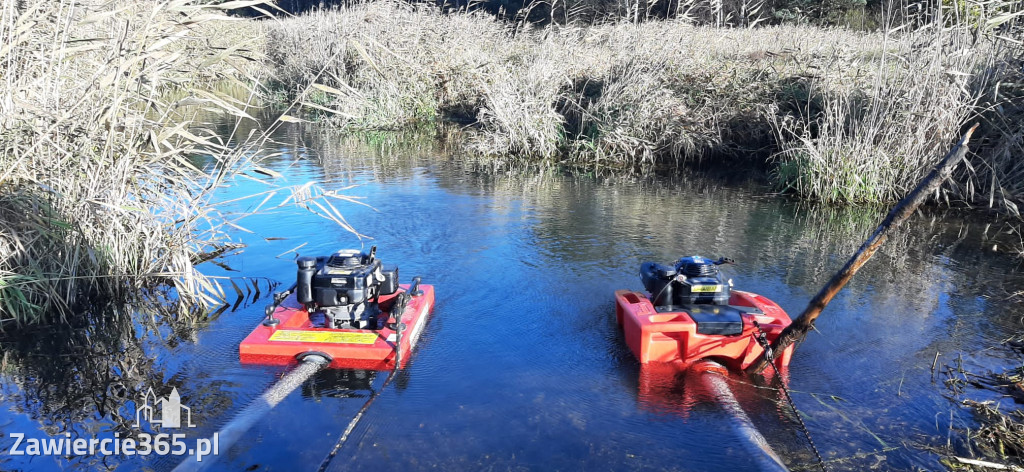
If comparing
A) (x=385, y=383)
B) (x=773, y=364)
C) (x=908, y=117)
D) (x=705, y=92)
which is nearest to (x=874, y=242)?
(x=773, y=364)

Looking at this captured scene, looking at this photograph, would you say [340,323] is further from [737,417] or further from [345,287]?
[737,417]

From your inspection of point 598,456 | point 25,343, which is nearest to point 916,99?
point 598,456

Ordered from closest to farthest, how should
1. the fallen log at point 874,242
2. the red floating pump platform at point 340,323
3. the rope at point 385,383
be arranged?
the fallen log at point 874,242, the rope at point 385,383, the red floating pump platform at point 340,323

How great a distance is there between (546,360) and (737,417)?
140 centimetres

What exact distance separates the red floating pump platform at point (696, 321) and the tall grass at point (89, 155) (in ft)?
10.5

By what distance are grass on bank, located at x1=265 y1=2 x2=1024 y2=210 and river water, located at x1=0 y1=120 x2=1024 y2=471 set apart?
1272 mm

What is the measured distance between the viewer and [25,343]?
5.19 m

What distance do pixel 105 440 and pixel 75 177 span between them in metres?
2.37

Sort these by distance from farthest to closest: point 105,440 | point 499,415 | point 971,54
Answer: point 971,54 < point 499,415 < point 105,440

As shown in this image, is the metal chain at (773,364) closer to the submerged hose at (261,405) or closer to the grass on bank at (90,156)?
the submerged hose at (261,405)

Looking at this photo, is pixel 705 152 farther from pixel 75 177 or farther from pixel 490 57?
pixel 75 177

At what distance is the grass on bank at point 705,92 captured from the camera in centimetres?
941

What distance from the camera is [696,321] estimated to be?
489cm

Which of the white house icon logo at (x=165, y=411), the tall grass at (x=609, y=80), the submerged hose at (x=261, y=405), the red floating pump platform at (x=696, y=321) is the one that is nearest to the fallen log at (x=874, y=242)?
the red floating pump platform at (x=696, y=321)
